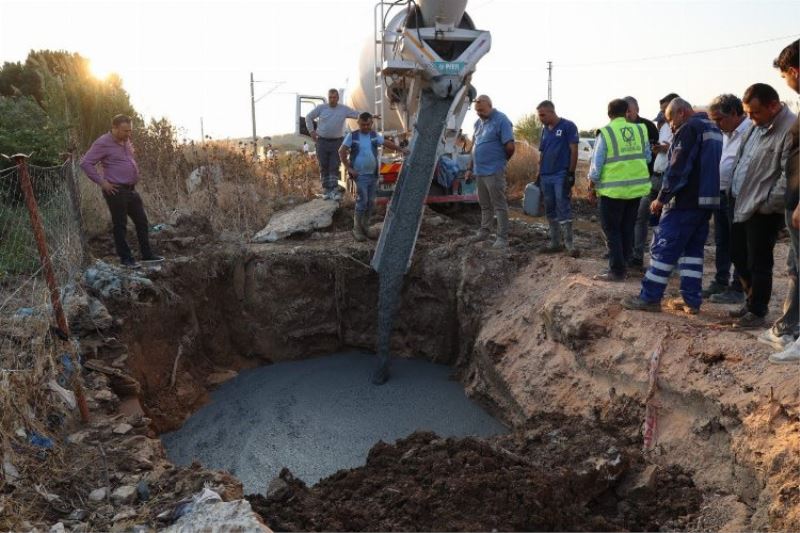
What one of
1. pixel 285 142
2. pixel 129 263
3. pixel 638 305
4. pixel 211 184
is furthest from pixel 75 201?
pixel 285 142

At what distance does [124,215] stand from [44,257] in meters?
2.53

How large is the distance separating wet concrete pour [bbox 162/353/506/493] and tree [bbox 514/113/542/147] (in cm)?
1353

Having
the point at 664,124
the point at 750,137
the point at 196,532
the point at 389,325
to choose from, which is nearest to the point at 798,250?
the point at 750,137

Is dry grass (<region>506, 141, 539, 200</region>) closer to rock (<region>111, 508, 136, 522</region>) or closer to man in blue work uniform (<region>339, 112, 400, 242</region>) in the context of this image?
man in blue work uniform (<region>339, 112, 400, 242</region>)

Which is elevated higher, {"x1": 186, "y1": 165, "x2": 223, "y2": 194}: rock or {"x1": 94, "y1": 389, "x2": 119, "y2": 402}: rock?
{"x1": 186, "y1": 165, "x2": 223, "y2": 194}: rock

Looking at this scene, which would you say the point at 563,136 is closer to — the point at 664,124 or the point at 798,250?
the point at 664,124

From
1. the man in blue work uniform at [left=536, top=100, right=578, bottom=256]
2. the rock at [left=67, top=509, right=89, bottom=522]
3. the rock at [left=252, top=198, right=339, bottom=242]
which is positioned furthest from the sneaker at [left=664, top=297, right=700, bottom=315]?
the rock at [left=252, top=198, right=339, bottom=242]

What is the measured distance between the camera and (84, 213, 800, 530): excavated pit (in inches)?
136

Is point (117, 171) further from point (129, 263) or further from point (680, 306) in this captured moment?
point (680, 306)

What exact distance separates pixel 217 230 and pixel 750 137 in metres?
6.95

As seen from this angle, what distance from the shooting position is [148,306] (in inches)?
245

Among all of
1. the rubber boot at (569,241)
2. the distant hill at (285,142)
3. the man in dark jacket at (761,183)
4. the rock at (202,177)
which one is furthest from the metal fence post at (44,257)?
the distant hill at (285,142)

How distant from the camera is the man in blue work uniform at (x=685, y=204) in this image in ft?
14.6

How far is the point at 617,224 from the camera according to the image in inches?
213
